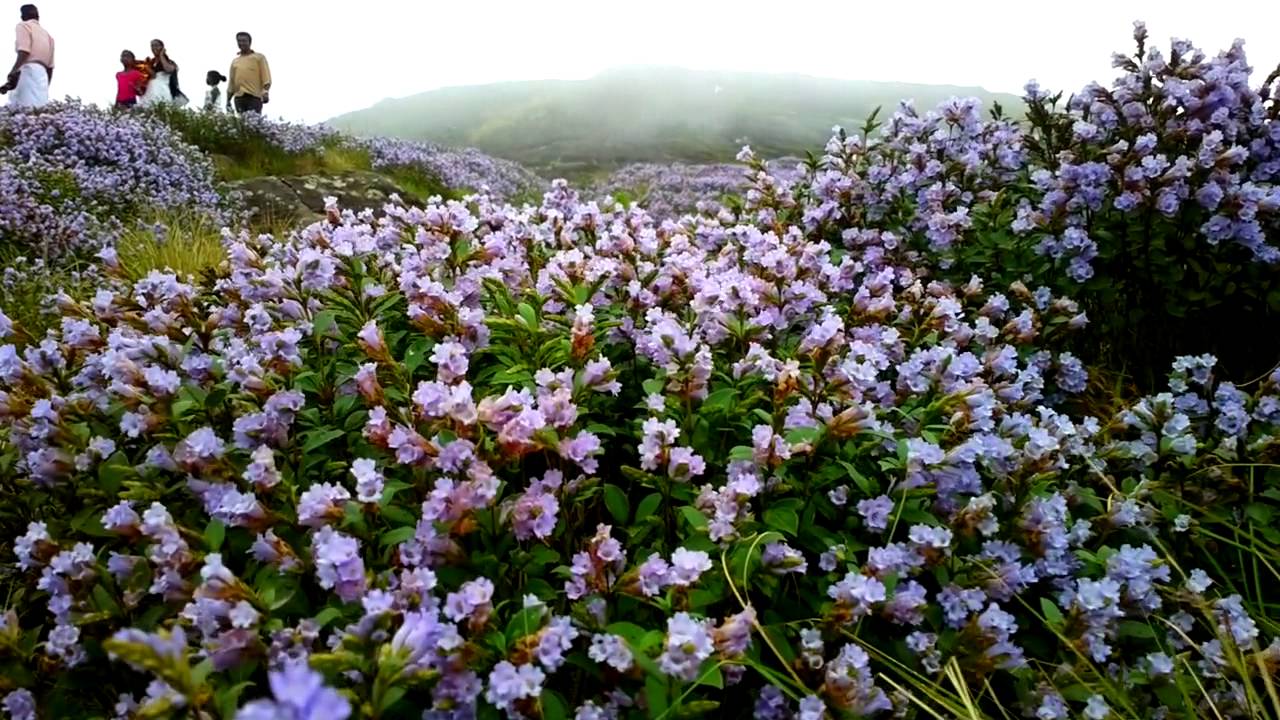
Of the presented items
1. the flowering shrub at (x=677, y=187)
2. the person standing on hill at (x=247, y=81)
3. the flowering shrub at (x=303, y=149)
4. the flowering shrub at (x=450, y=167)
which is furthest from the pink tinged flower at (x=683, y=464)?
the person standing on hill at (x=247, y=81)

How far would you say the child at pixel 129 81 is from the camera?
1381 centimetres

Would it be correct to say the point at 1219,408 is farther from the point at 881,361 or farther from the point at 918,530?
the point at 918,530

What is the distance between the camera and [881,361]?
2.45 m

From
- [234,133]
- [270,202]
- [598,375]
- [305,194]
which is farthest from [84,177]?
[598,375]

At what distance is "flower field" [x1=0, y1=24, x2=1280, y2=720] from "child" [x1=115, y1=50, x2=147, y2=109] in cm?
1296

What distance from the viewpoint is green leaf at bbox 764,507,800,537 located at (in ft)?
6.49

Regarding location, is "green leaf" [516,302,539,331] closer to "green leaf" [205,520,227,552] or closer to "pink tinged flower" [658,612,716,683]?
"green leaf" [205,520,227,552]

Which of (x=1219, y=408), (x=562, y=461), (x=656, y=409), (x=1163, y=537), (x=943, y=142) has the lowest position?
(x=1163, y=537)

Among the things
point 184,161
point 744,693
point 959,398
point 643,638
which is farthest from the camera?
point 184,161

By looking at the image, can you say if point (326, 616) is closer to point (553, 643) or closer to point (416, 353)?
point (553, 643)

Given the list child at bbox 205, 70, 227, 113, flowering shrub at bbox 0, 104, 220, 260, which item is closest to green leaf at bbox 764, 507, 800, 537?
flowering shrub at bbox 0, 104, 220, 260

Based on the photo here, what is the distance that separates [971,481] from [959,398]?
9.9 inches

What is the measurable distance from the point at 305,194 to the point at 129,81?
7.20 metres

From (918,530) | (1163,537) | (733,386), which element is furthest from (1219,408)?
(733,386)
